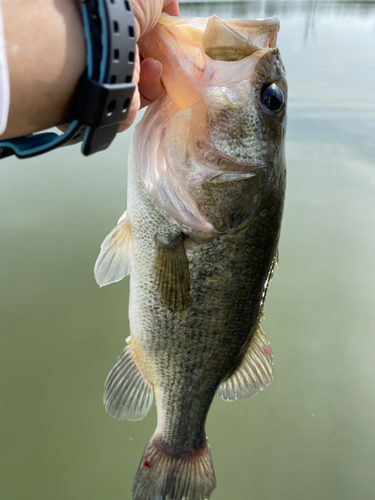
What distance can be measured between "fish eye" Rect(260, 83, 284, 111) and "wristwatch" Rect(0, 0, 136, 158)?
35 cm

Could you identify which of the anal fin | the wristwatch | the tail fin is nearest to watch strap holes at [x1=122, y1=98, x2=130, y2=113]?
the wristwatch

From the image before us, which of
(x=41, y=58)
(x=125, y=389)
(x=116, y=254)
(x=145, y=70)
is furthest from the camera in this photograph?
A: (x=125, y=389)

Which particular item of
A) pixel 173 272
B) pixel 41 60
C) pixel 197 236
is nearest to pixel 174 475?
pixel 173 272

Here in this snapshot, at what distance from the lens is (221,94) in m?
0.78

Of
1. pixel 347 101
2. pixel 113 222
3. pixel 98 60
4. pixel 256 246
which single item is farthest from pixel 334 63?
pixel 98 60

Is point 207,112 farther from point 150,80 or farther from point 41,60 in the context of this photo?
point 41,60

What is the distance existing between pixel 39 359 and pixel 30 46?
1747mm

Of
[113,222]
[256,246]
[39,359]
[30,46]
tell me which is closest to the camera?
[30,46]

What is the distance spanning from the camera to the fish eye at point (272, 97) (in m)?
0.81

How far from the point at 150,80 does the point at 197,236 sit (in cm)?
38

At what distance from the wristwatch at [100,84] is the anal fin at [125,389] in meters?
0.79

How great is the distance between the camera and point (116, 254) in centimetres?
106

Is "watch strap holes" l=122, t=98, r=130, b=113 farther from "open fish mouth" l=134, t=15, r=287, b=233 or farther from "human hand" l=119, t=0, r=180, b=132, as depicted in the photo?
"open fish mouth" l=134, t=15, r=287, b=233

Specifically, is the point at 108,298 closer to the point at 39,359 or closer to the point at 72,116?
the point at 39,359
